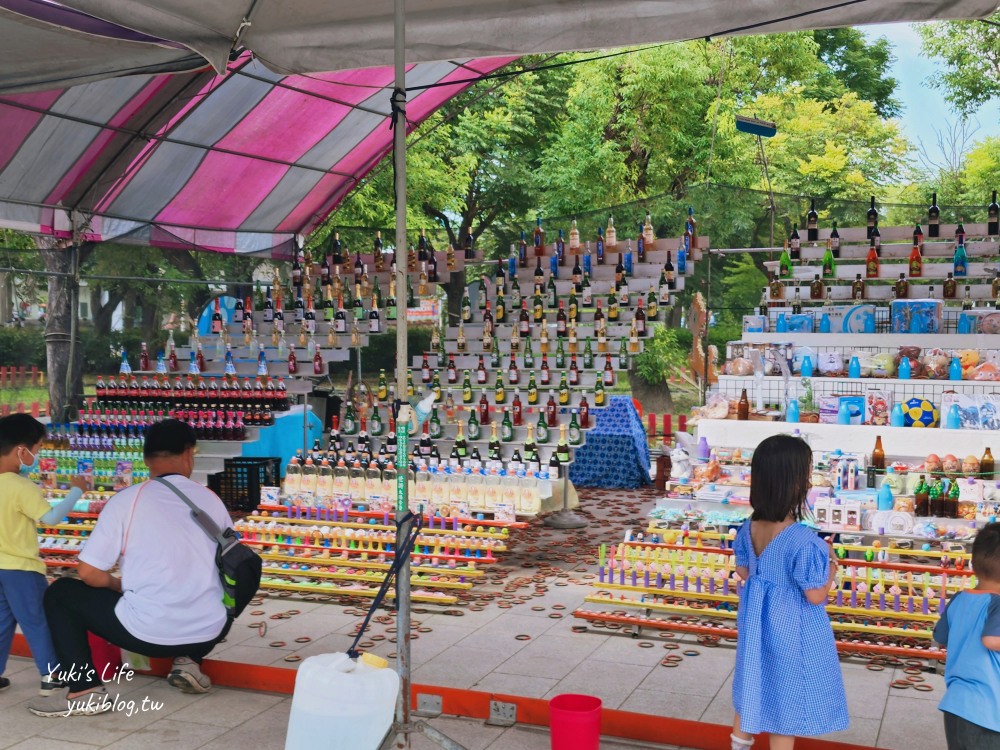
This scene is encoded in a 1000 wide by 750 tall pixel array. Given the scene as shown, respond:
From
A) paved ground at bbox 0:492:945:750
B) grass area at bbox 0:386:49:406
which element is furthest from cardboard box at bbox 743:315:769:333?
grass area at bbox 0:386:49:406

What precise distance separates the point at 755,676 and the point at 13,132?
313 inches

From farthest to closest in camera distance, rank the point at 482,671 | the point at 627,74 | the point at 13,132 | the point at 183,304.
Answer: the point at 627,74, the point at 183,304, the point at 13,132, the point at 482,671

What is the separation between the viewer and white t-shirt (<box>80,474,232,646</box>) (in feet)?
14.7

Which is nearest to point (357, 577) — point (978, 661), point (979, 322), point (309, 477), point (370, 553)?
point (370, 553)

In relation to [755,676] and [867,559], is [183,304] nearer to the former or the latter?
[867,559]

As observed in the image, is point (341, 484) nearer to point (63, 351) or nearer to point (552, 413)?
point (552, 413)

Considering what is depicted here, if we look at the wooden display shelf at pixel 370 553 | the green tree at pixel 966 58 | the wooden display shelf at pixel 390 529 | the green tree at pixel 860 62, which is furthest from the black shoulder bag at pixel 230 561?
the green tree at pixel 860 62

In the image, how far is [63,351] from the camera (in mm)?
11109

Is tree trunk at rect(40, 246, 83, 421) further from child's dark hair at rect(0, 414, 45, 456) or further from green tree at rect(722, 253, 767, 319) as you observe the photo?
green tree at rect(722, 253, 767, 319)

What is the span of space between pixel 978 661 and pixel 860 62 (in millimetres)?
25631

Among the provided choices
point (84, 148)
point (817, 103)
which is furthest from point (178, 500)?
point (817, 103)

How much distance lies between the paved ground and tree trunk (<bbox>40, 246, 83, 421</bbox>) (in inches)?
204

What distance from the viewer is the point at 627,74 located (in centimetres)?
1916

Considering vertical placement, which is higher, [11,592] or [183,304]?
[183,304]
